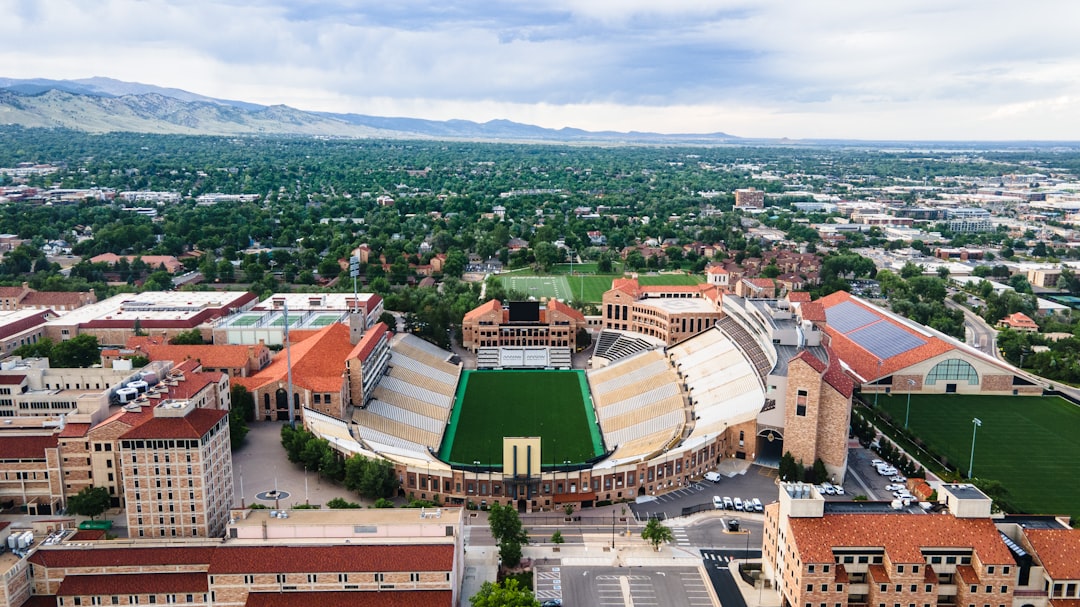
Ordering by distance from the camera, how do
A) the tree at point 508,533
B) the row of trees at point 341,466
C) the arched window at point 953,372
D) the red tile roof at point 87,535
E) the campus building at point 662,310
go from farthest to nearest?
1. the campus building at point 662,310
2. the arched window at point 953,372
3. the row of trees at point 341,466
4. the tree at point 508,533
5. the red tile roof at point 87,535

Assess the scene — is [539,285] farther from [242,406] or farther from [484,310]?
[242,406]

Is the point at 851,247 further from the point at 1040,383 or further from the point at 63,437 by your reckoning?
the point at 63,437

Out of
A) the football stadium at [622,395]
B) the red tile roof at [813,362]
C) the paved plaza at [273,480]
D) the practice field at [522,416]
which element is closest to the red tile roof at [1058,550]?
the football stadium at [622,395]

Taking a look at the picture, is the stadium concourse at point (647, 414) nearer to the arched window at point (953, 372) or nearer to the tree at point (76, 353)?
the arched window at point (953, 372)

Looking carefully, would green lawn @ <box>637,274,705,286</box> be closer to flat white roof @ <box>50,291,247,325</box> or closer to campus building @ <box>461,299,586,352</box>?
campus building @ <box>461,299,586,352</box>

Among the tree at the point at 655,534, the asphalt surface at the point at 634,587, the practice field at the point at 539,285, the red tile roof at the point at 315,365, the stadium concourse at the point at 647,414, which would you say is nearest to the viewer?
the asphalt surface at the point at 634,587

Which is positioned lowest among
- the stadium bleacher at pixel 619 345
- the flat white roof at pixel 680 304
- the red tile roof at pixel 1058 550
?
the stadium bleacher at pixel 619 345
